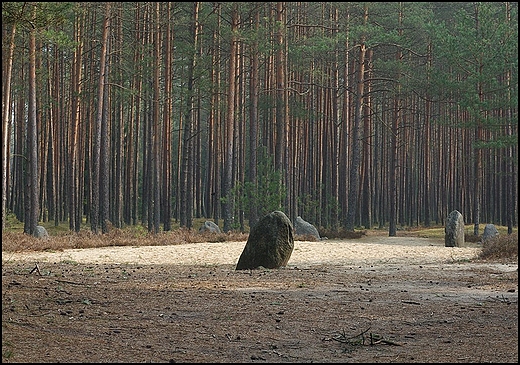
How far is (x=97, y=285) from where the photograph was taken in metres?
10.8

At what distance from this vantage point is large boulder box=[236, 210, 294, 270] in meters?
15.3

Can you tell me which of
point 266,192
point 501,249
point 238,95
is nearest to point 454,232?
point 266,192

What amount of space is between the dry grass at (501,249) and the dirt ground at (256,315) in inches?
140

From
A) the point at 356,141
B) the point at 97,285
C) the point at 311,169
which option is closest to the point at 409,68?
the point at 356,141

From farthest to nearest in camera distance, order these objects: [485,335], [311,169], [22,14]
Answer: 1. [311,169]
2. [22,14]
3. [485,335]

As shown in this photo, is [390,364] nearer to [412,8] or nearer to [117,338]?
[117,338]

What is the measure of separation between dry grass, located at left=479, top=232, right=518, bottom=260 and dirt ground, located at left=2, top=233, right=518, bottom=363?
3.56 metres

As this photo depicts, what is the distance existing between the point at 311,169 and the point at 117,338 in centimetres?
3617

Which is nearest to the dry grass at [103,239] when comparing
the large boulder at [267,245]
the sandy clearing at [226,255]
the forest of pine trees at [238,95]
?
the sandy clearing at [226,255]

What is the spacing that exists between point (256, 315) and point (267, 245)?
22.4ft

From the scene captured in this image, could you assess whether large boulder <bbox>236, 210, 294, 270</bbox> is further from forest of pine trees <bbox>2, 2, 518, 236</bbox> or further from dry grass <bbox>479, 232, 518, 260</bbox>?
forest of pine trees <bbox>2, 2, 518, 236</bbox>

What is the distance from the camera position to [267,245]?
15.4 m

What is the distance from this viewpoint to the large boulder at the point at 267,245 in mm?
15289

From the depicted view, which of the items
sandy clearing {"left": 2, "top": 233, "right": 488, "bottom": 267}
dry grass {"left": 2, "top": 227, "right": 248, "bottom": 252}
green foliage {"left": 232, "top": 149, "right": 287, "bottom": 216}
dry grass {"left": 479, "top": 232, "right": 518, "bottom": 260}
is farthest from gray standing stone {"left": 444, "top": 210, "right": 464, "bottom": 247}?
dry grass {"left": 479, "top": 232, "right": 518, "bottom": 260}
